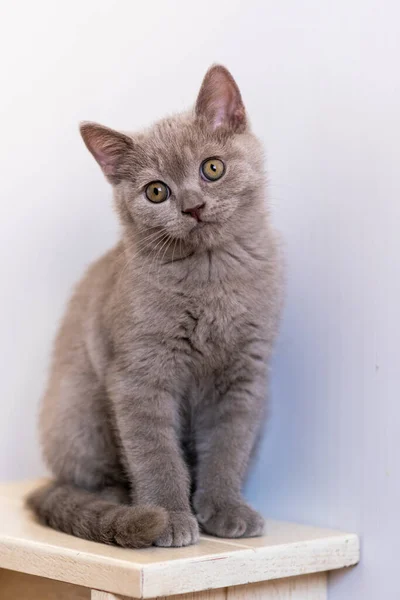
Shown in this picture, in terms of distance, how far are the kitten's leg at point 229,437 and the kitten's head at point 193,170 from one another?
28cm

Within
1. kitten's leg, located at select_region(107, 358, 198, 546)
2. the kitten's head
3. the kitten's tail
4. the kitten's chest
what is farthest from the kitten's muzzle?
the kitten's tail

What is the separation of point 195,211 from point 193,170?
83mm

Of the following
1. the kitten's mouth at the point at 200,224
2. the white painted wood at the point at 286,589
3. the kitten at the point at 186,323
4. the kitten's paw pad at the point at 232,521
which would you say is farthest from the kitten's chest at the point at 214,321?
the white painted wood at the point at 286,589

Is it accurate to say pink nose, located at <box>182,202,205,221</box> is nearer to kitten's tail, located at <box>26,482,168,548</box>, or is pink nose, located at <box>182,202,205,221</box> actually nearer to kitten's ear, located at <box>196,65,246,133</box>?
kitten's ear, located at <box>196,65,246,133</box>

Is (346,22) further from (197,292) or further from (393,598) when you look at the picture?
(393,598)

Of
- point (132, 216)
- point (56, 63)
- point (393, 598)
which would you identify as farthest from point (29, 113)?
point (393, 598)

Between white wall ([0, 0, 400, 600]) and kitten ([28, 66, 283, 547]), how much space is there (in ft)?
0.40

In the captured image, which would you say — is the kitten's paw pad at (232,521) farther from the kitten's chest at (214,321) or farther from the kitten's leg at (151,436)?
the kitten's chest at (214,321)

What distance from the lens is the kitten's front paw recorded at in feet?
4.17

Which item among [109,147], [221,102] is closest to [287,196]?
[221,102]

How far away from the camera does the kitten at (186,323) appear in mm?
1389

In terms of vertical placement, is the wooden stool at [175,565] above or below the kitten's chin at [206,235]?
below

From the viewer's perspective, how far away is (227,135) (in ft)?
4.76

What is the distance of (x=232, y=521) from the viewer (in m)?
1.38
